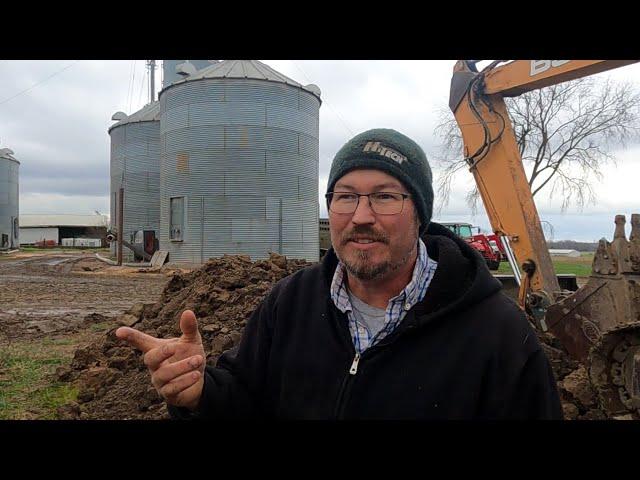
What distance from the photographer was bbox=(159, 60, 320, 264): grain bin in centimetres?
2056

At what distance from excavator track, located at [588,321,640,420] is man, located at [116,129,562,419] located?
340cm

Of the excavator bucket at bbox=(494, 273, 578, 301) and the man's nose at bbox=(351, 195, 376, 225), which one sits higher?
the man's nose at bbox=(351, 195, 376, 225)

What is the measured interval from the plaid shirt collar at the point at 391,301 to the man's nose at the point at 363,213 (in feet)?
0.69

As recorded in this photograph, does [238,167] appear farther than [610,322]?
Yes

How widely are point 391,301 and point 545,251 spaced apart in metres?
5.47

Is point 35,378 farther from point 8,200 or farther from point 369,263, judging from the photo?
point 8,200

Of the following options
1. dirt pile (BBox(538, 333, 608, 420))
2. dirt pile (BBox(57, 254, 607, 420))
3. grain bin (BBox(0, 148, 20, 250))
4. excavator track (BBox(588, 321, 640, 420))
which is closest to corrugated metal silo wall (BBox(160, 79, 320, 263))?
dirt pile (BBox(57, 254, 607, 420))

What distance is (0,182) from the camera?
4212cm

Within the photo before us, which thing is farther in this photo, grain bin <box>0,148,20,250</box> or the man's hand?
grain bin <box>0,148,20,250</box>

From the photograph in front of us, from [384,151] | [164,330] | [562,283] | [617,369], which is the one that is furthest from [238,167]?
[384,151]

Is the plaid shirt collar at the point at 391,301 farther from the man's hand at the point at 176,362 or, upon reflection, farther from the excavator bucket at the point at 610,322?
the excavator bucket at the point at 610,322

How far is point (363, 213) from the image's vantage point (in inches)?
74.5

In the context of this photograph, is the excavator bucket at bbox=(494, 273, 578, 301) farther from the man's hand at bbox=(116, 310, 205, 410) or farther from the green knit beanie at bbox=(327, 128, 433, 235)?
the man's hand at bbox=(116, 310, 205, 410)

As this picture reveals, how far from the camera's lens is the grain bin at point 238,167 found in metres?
20.6
